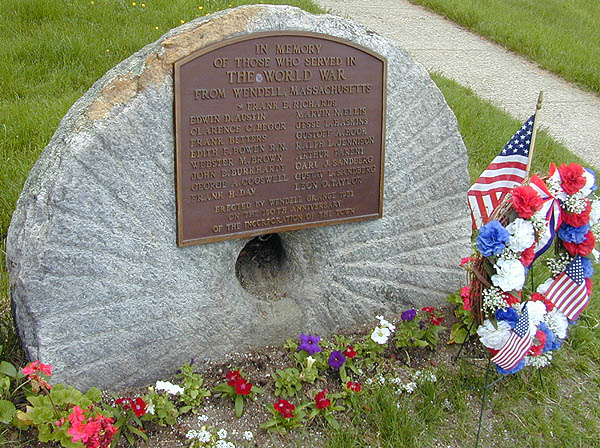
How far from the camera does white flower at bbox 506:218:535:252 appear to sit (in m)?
2.75

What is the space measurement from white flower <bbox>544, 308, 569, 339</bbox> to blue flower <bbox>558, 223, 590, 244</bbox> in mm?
345

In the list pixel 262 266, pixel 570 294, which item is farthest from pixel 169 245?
pixel 570 294

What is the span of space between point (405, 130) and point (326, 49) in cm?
59

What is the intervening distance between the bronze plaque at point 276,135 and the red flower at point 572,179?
818 millimetres

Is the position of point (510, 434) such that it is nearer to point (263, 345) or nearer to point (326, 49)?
point (263, 345)

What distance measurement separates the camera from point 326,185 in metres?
3.12

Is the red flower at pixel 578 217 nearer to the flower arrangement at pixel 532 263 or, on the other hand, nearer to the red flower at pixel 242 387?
the flower arrangement at pixel 532 263

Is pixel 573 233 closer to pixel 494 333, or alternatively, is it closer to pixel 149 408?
pixel 494 333

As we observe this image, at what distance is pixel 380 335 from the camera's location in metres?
3.15

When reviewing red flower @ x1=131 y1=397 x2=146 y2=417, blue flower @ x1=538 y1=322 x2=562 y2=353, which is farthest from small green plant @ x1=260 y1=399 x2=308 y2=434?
blue flower @ x1=538 y1=322 x2=562 y2=353

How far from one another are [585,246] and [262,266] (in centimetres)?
151

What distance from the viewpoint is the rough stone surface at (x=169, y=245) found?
2.54 m

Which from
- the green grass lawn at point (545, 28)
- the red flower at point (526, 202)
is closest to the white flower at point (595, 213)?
the red flower at point (526, 202)

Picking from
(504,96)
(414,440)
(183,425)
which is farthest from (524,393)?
(504,96)
